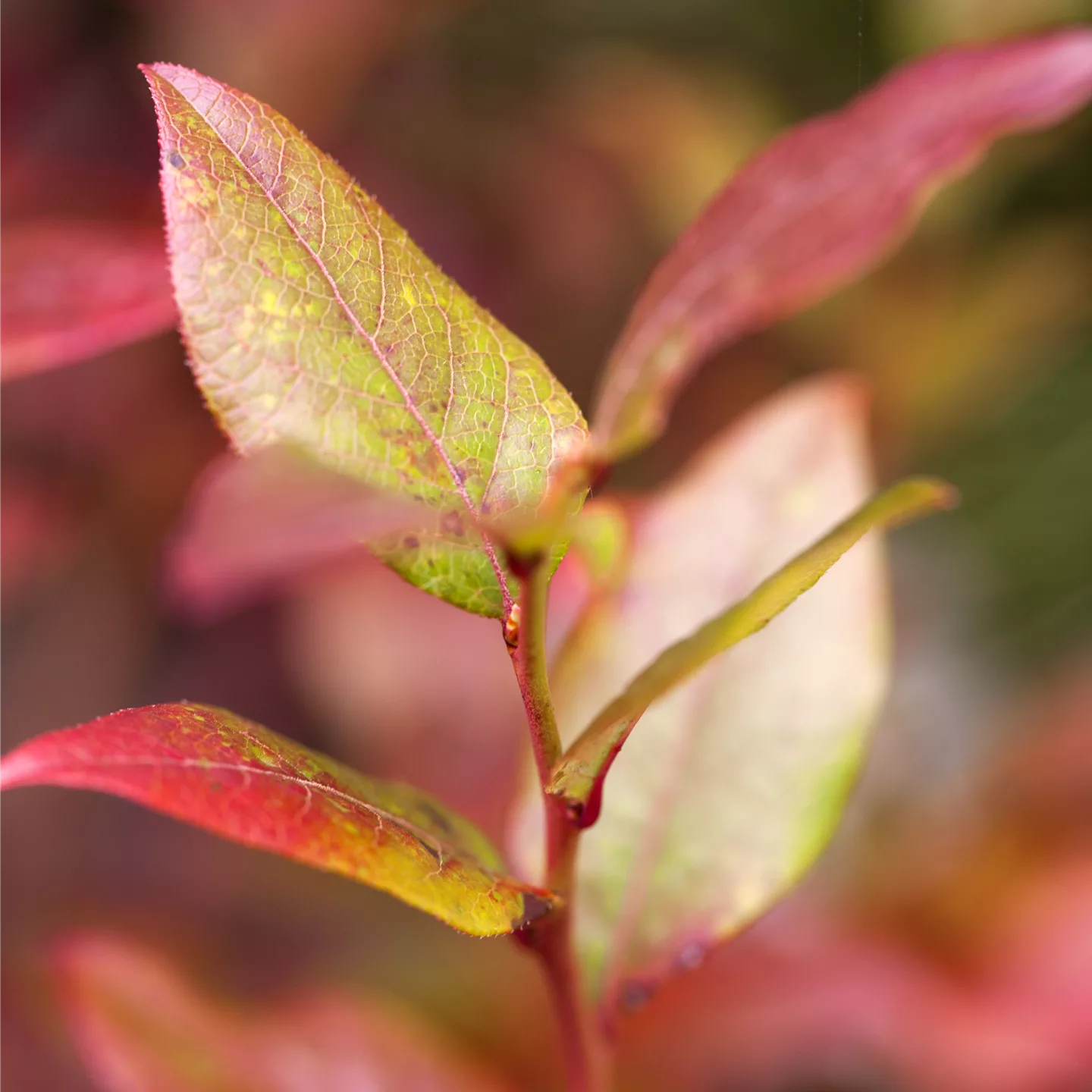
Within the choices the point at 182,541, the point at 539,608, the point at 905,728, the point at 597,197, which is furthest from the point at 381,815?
the point at 597,197

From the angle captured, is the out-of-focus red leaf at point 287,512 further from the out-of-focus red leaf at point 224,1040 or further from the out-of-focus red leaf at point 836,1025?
the out-of-focus red leaf at point 836,1025

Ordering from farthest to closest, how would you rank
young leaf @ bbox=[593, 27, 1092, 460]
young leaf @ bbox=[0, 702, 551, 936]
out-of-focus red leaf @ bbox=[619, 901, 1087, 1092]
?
out-of-focus red leaf @ bbox=[619, 901, 1087, 1092] → young leaf @ bbox=[593, 27, 1092, 460] → young leaf @ bbox=[0, 702, 551, 936]

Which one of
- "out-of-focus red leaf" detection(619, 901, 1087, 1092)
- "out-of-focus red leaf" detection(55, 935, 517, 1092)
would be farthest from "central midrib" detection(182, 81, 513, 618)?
"out-of-focus red leaf" detection(619, 901, 1087, 1092)

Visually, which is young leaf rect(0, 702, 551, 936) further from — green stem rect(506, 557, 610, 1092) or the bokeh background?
the bokeh background

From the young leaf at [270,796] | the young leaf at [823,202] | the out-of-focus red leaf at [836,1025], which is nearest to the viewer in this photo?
the young leaf at [270,796]

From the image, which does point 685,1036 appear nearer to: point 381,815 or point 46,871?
point 381,815

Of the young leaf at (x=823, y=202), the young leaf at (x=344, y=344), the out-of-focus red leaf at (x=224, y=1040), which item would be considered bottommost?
the out-of-focus red leaf at (x=224, y=1040)

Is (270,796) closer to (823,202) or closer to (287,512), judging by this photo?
(287,512)

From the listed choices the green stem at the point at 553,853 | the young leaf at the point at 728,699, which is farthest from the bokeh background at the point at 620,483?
the green stem at the point at 553,853
